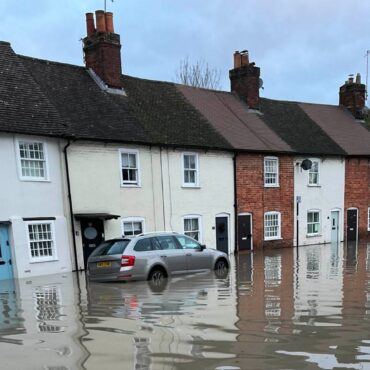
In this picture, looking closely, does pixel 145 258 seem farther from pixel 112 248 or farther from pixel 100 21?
pixel 100 21

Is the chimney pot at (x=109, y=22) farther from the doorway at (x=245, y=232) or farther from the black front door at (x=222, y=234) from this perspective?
the doorway at (x=245, y=232)

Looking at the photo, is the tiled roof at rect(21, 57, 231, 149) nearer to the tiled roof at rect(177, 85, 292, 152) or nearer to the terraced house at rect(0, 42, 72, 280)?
the tiled roof at rect(177, 85, 292, 152)

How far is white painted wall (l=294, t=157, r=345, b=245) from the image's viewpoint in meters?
23.4

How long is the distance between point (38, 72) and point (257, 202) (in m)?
12.1

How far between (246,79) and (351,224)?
11030mm

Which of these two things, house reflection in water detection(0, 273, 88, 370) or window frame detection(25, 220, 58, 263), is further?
Answer: window frame detection(25, 220, 58, 263)

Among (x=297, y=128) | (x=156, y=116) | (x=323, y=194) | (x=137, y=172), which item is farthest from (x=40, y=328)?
(x=297, y=128)

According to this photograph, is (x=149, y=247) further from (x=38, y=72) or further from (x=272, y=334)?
(x=38, y=72)

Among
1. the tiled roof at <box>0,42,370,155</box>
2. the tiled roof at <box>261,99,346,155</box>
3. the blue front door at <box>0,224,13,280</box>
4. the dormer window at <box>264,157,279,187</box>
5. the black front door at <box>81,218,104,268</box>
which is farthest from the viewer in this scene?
the tiled roof at <box>261,99,346,155</box>

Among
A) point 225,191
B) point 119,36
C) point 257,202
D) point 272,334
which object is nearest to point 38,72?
point 119,36

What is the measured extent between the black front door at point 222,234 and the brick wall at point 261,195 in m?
1.11

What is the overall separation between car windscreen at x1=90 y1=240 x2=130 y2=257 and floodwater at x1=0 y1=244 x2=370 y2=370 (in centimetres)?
88

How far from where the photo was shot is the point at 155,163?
17938mm

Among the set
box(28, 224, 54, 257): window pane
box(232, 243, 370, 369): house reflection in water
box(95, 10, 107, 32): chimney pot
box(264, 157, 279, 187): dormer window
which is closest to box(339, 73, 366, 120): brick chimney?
box(264, 157, 279, 187): dormer window
